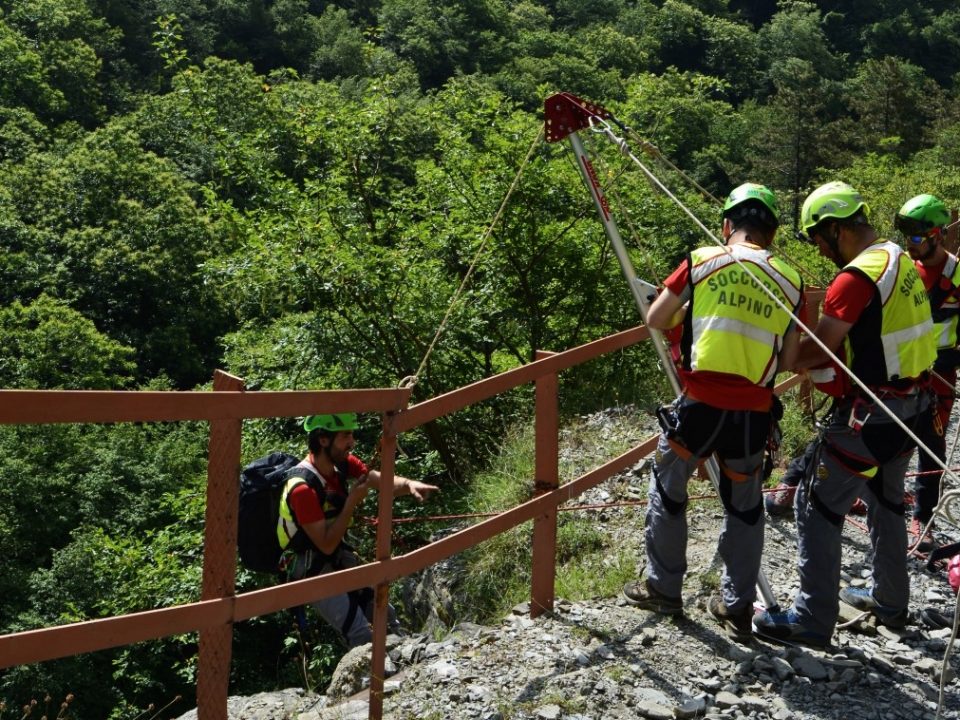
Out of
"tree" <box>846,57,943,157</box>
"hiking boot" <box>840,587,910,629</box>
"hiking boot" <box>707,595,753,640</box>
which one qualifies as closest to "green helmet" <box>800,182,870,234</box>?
"hiking boot" <box>707,595,753,640</box>

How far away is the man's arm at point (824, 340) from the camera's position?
180 inches

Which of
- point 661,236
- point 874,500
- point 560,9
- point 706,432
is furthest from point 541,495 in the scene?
point 560,9

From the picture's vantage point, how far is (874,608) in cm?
516

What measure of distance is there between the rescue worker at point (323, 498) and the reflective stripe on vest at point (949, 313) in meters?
3.25

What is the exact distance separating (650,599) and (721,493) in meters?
0.61

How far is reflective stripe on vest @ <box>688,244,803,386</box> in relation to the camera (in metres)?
4.39

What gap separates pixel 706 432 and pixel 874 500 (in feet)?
3.56

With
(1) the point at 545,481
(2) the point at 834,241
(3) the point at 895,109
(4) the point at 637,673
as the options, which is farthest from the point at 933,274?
(3) the point at 895,109

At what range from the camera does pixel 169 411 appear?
321 centimetres

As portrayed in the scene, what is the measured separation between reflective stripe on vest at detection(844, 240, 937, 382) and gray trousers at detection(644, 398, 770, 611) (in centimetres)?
59

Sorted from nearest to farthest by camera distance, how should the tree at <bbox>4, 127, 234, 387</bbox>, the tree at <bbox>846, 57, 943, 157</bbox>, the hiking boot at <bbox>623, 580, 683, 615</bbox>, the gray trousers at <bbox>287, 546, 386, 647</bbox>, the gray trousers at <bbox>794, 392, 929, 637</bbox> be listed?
the gray trousers at <bbox>794, 392, 929, 637</bbox>
the hiking boot at <bbox>623, 580, 683, 615</bbox>
the gray trousers at <bbox>287, 546, 386, 647</bbox>
the tree at <bbox>4, 127, 234, 387</bbox>
the tree at <bbox>846, 57, 943, 157</bbox>

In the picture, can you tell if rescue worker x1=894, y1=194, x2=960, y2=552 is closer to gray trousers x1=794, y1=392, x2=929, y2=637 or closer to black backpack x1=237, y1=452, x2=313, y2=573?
gray trousers x1=794, y1=392, x2=929, y2=637

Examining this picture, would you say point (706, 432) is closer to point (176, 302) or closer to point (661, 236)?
point (661, 236)

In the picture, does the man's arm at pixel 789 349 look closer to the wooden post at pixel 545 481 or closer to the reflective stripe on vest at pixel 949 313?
the wooden post at pixel 545 481
